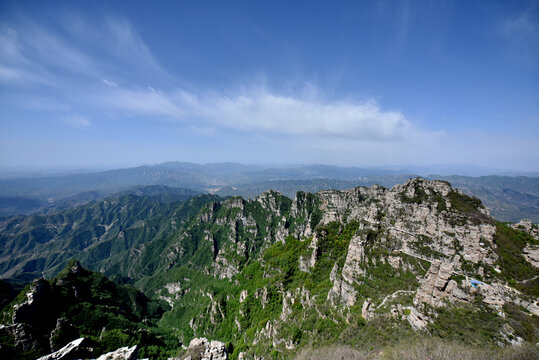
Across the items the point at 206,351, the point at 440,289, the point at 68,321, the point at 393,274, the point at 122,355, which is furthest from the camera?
the point at 68,321

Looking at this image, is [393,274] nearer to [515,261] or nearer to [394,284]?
[394,284]

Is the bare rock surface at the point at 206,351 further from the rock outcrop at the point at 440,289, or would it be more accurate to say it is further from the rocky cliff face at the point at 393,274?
the rock outcrop at the point at 440,289


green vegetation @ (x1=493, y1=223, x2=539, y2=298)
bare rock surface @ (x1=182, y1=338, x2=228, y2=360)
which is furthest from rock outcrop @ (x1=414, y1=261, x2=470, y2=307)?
bare rock surface @ (x1=182, y1=338, x2=228, y2=360)

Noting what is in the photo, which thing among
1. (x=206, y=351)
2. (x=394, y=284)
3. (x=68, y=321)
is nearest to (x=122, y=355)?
(x=206, y=351)

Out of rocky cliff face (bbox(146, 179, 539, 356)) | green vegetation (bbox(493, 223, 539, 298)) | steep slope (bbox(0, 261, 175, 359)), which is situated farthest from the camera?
steep slope (bbox(0, 261, 175, 359))

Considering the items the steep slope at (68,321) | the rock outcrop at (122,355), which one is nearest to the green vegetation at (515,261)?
the rock outcrop at (122,355)

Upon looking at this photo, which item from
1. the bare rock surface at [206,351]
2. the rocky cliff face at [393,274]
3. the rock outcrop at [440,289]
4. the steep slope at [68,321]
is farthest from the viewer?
the steep slope at [68,321]

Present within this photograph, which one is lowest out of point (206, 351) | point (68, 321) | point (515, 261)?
point (68, 321)

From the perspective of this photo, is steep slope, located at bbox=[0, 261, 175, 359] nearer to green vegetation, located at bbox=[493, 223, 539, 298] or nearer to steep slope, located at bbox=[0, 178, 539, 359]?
steep slope, located at bbox=[0, 178, 539, 359]

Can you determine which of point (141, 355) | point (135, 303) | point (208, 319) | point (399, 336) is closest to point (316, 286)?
point (399, 336)

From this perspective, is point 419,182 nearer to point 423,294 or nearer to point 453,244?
point 453,244

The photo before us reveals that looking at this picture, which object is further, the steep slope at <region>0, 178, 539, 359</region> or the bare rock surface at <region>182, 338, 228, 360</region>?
the bare rock surface at <region>182, 338, 228, 360</region>

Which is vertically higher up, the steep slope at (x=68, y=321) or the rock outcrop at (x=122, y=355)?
the rock outcrop at (x=122, y=355)

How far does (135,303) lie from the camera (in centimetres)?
9681
